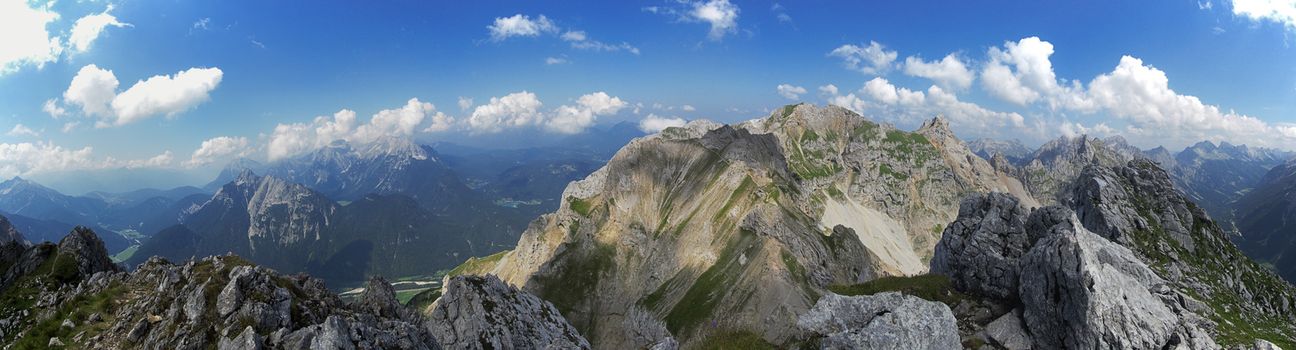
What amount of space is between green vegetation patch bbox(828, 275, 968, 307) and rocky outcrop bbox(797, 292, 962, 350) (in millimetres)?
17812

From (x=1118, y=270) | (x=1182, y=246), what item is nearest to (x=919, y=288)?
(x=1118, y=270)

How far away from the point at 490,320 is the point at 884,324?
4835 cm

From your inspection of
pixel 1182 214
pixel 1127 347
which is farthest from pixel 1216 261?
pixel 1127 347

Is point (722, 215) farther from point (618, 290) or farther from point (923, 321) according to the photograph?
point (923, 321)

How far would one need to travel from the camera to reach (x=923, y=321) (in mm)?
33812

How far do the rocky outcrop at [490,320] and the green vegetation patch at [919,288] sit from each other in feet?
104

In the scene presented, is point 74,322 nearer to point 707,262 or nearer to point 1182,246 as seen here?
point 1182,246

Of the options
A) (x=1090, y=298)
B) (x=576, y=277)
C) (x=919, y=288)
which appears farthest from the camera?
(x=576, y=277)

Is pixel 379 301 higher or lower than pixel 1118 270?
lower

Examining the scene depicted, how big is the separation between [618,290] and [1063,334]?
472 ft

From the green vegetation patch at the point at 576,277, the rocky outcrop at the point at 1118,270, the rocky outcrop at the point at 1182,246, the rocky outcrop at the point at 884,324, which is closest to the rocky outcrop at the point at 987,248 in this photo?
the rocky outcrop at the point at 1118,270

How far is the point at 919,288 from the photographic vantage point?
54.5 m

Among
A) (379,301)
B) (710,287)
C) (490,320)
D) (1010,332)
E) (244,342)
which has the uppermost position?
(244,342)

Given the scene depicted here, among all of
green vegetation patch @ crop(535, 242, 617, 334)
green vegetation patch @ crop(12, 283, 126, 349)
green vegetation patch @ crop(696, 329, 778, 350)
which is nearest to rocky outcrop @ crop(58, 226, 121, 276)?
green vegetation patch @ crop(12, 283, 126, 349)
